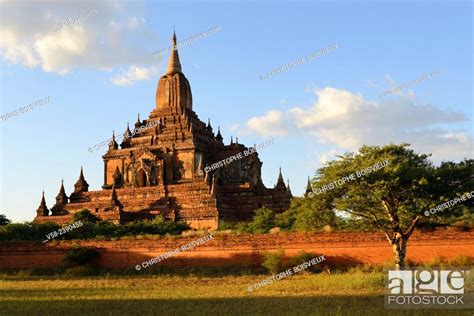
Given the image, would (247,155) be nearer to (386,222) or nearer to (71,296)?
(386,222)

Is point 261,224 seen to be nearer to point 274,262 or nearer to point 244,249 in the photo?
point 244,249

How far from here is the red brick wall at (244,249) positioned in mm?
22328

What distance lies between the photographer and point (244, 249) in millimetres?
24641

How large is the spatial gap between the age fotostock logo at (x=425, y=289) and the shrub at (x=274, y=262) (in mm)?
4668

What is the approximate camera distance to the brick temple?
4019 centimetres

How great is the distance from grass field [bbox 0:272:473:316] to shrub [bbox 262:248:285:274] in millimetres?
838

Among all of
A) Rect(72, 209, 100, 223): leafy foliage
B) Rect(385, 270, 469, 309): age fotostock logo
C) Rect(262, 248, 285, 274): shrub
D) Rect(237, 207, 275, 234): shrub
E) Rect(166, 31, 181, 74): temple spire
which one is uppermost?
Rect(166, 31, 181, 74): temple spire

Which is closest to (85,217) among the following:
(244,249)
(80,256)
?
(80,256)

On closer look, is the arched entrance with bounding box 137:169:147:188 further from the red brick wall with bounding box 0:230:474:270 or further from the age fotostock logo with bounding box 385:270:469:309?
the age fotostock logo with bounding box 385:270:469:309

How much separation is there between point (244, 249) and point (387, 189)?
22.9 feet

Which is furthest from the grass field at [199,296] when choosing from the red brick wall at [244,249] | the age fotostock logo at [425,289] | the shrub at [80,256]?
the shrub at [80,256]

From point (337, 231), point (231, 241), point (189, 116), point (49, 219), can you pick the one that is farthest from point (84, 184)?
point (337, 231)

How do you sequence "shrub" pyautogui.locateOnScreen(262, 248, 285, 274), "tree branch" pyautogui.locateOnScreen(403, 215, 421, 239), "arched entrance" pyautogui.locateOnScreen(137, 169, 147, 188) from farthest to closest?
"arched entrance" pyautogui.locateOnScreen(137, 169, 147, 188)
"shrub" pyautogui.locateOnScreen(262, 248, 285, 274)
"tree branch" pyautogui.locateOnScreen(403, 215, 421, 239)

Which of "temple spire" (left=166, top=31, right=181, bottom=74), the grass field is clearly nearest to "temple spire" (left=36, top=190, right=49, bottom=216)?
"temple spire" (left=166, top=31, right=181, bottom=74)
